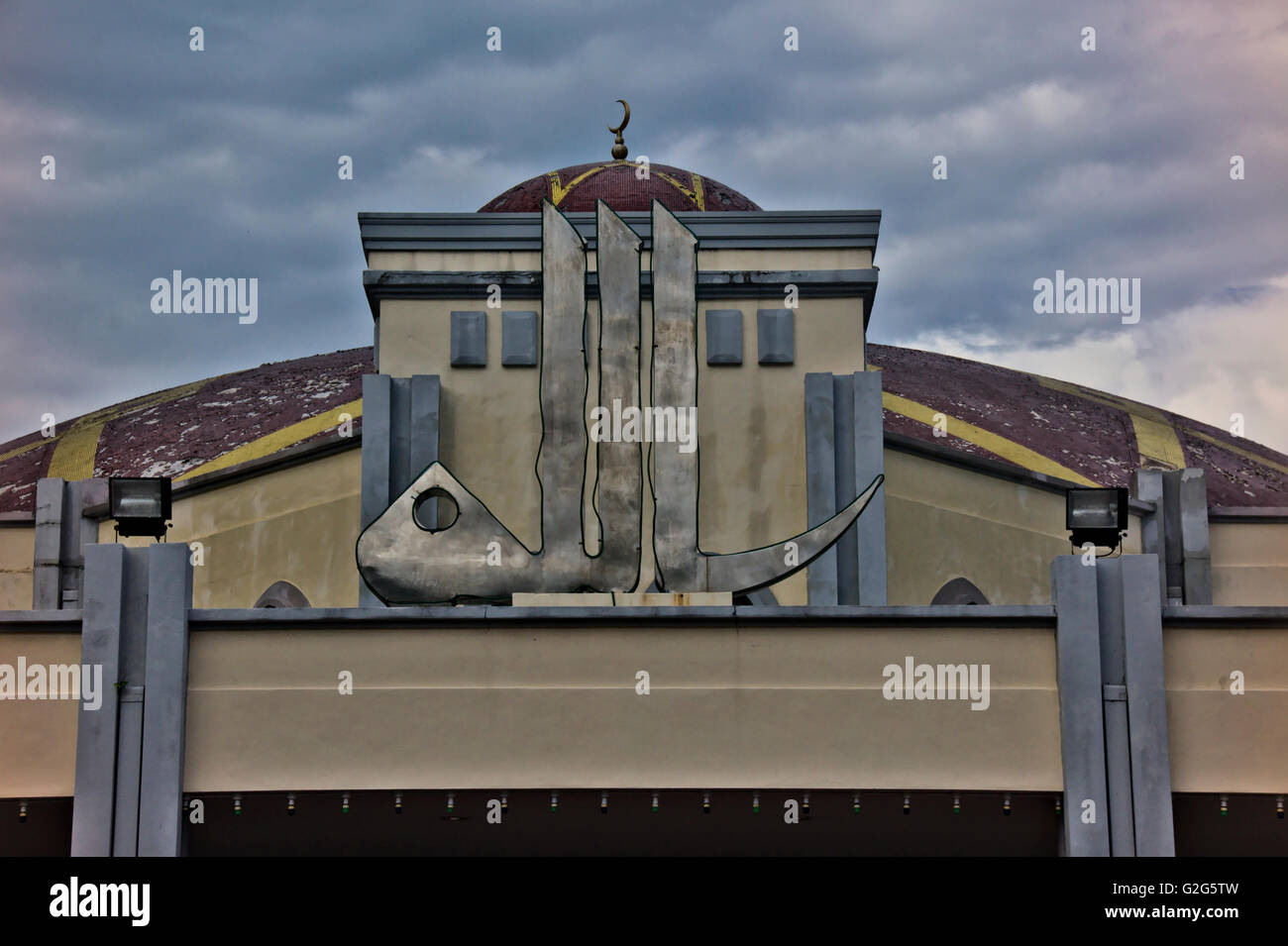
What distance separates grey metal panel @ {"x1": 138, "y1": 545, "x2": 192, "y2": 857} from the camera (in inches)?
598

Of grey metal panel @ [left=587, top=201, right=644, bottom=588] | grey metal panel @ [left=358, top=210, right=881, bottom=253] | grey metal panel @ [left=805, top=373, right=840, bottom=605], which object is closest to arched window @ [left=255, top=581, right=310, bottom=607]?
grey metal panel @ [left=358, top=210, right=881, bottom=253]

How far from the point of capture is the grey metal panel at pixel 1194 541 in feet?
72.0

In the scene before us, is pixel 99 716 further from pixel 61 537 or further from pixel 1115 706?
pixel 1115 706

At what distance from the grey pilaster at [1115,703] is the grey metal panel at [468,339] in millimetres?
8589

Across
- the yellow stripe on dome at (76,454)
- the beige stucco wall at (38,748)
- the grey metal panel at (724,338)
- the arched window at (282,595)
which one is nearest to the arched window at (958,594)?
the grey metal panel at (724,338)

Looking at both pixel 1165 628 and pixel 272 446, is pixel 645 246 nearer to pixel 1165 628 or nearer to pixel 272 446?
pixel 1165 628

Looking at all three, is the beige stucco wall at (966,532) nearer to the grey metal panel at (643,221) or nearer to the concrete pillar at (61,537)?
the grey metal panel at (643,221)

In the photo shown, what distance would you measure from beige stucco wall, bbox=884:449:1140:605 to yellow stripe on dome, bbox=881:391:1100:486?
715 centimetres

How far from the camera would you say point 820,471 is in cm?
2003

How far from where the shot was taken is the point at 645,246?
2072 centimetres

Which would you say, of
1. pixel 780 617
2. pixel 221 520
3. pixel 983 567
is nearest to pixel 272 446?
pixel 221 520

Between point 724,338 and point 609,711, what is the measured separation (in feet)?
21.8
